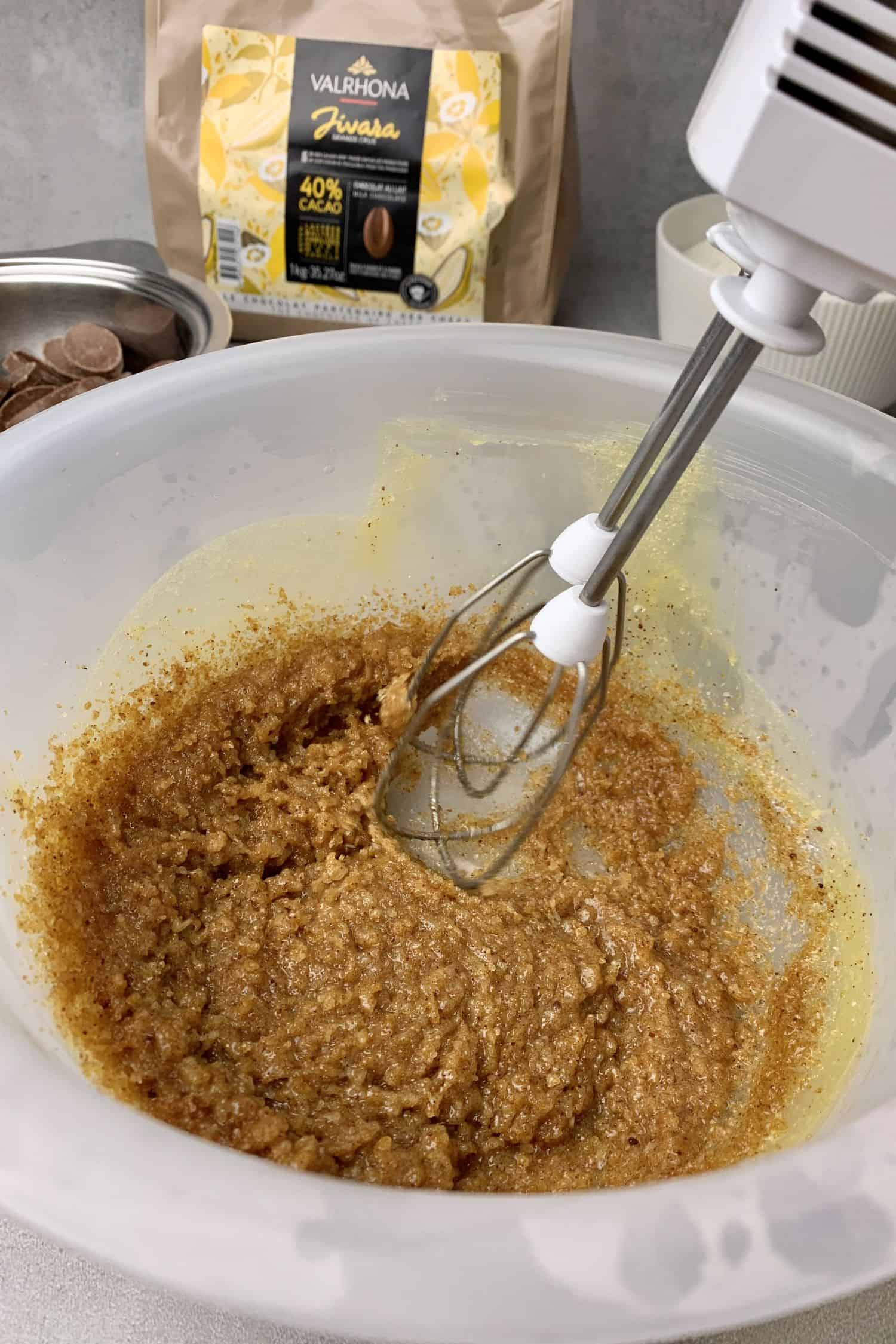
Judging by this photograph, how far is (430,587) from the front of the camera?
2.67 ft

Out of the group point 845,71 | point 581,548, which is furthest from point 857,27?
point 581,548

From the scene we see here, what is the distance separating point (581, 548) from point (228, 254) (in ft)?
1.89

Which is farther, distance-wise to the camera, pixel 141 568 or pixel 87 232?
pixel 87 232

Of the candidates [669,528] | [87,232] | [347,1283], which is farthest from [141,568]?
[87,232]

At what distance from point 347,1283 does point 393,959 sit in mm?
312

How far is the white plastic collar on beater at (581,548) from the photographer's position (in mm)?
568

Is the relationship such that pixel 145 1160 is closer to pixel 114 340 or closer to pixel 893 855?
pixel 893 855

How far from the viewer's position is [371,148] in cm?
90

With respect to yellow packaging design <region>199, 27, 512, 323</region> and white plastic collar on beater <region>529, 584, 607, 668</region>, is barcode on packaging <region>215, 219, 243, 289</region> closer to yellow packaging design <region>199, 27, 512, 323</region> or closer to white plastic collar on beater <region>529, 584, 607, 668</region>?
yellow packaging design <region>199, 27, 512, 323</region>

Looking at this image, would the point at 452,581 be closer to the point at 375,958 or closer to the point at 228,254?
the point at 375,958

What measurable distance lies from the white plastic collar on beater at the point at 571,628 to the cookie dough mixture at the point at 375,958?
0.65ft

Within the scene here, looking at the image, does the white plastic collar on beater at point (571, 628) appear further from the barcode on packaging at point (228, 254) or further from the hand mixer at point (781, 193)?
the barcode on packaging at point (228, 254)

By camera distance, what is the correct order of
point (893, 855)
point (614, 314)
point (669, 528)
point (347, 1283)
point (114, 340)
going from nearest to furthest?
point (347, 1283), point (893, 855), point (669, 528), point (114, 340), point (614, 314)

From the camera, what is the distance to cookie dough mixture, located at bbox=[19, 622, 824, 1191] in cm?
56
